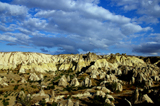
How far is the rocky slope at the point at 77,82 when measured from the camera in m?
27.3

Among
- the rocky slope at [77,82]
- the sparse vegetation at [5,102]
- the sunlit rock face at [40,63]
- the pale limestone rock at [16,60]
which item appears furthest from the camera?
the sunlit rock face at [40,63]

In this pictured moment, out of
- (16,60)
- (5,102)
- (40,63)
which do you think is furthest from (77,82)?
(16,60)

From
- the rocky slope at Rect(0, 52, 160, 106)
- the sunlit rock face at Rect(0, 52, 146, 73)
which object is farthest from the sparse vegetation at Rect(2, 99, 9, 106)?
the sunlit rock face at Rect(0, 52, 146, 73)

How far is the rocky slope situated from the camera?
27.3 metres

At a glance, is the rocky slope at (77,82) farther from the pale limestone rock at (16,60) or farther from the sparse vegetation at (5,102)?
the sparse vegetation at (5,102)

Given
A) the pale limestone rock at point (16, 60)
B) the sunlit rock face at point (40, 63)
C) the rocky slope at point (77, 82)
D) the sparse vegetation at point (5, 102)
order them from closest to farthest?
the rocky slope at point (77, 82)
the sparse vegetation at point (5, 102)
the pale limestone rock at point (16, 60)
the sunlit rock face at point (40, 63)

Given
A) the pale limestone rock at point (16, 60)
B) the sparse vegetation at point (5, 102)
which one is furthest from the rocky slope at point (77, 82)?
the sparse vegetation at point (5, 102)

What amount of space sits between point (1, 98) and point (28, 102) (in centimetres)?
1016

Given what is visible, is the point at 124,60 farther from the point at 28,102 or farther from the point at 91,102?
the point at 28,102

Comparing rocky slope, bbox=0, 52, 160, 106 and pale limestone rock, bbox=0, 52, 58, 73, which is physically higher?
pale limestone rock, bbox=0, 52, 58, 73

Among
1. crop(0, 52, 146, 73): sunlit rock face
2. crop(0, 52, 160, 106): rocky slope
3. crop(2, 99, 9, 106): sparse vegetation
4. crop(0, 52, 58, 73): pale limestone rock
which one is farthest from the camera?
crop(0, 52, 146, 73): sunlit rock face

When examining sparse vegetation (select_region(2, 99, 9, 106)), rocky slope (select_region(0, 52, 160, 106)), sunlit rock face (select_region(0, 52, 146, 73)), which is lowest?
sparse vegetation (select_region(2, 99, 9, 106))

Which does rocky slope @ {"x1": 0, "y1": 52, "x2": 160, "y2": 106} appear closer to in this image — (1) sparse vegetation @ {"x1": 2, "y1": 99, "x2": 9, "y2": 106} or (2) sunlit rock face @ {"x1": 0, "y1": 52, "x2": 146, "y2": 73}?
(2) sunlit rock face @ {"x1": 0, "y1": 52, "x2": 146, "y2": 73}

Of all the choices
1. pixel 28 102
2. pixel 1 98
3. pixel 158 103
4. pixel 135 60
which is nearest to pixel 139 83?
pixel 158 103
